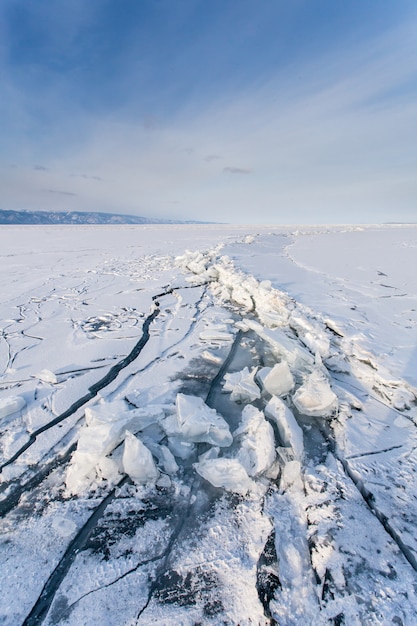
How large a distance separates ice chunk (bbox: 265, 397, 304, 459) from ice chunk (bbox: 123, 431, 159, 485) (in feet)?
2.48

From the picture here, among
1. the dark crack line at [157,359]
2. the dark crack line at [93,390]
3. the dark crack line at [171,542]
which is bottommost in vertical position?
the dark crack line at [93,390]

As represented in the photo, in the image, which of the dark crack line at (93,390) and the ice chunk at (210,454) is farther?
the dark crack line at (93,390)

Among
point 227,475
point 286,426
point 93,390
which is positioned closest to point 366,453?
point 286,426

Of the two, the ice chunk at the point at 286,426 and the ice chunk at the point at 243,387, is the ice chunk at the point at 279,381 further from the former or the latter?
the ice chunk at the point at 286,426

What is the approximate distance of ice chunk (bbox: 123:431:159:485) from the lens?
4.97ft

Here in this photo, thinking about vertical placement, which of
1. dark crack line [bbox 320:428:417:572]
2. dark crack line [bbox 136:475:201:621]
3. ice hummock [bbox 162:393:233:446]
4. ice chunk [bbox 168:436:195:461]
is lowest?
dark crack line [bbox 136:475:201:621]

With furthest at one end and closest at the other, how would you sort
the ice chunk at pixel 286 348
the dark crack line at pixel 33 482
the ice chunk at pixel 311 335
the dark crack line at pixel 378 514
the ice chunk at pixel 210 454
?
the ice chunk at pixel 311 335 → the ice chunk at pixel 286 348 → the ice chunk at pixel 210 454 → the dark crack line at pixel 33 482 → the dark crack line at pixel 378 514

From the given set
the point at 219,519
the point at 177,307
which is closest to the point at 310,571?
the point at 219,519

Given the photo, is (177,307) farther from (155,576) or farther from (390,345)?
(155,576)

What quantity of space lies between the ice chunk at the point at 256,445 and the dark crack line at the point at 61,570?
0.70 meters

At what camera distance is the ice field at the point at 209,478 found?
1.08 meters

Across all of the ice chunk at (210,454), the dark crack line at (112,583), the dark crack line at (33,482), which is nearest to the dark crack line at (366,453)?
the ice chunk at (210,454)

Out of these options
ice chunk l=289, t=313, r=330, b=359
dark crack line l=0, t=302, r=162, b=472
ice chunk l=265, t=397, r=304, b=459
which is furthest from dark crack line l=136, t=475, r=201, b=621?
ice chunk l=289, t=313, r=330, b=359

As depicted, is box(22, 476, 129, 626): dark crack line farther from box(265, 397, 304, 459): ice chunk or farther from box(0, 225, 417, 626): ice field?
box(265, 397, 304, 459): ice chunk
